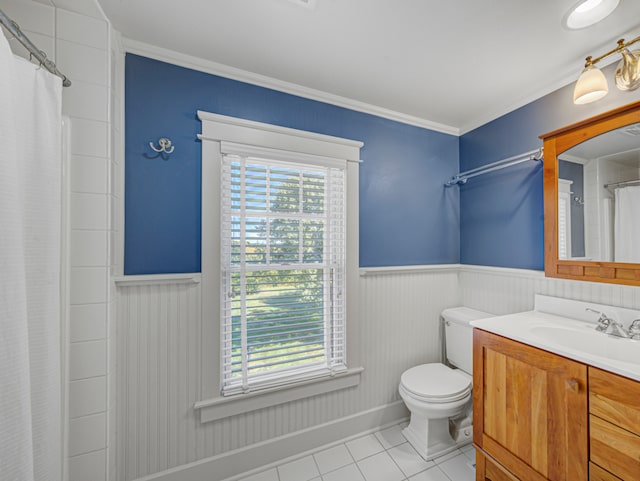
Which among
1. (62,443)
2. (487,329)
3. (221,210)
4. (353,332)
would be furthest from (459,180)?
(62,443)

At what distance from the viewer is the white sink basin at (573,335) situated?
1.01 m

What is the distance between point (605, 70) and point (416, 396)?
2075 millimetres

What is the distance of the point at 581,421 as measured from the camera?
3.14 ft

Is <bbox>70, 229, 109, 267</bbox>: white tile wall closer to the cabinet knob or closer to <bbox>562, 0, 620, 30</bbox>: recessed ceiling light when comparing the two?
the cabinet knob

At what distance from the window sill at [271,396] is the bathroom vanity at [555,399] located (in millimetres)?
753

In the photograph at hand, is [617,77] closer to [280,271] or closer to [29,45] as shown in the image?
[280,271]

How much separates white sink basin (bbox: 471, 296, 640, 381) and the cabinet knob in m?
0.09

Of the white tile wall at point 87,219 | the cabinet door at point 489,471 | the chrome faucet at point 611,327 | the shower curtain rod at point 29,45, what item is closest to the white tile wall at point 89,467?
the white tile wall at point 87,219

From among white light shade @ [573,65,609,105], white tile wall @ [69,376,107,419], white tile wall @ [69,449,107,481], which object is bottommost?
white tile wall @ [69,449,107,481]

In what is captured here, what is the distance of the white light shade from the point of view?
3.92ft

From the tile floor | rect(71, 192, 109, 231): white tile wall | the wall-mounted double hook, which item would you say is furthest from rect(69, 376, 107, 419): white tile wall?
the wall-mounted double hook

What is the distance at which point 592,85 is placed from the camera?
3.95ft

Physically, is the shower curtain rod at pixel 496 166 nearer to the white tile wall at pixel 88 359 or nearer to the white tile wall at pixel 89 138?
the white tile wall at pixel 89 138

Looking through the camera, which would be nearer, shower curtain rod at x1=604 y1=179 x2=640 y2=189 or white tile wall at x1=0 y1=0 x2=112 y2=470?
white tile wall at x1=0 y1=0 x2=112 y2=470
